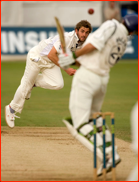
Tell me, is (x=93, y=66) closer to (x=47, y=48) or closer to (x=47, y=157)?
(x=47, y=157)

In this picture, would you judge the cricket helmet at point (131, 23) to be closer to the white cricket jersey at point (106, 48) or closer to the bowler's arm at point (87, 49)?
the white cricket jersey at point (106, 48)

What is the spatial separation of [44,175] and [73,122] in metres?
0.76

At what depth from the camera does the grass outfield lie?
7.87 meters

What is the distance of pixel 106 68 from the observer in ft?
14.9

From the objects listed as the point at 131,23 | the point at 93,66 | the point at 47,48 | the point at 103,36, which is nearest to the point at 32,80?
the point at 47,48

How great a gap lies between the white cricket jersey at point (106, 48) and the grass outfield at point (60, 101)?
2.45 meters

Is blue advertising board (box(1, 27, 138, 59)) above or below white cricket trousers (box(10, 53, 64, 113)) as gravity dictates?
below

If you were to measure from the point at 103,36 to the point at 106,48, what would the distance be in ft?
0.54

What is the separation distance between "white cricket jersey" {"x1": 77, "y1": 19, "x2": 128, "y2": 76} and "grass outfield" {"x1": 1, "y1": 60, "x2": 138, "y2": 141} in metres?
2.45

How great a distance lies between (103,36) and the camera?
440cm

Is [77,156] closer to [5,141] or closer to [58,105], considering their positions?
[5,141]

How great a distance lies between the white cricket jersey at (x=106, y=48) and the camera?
4.43m

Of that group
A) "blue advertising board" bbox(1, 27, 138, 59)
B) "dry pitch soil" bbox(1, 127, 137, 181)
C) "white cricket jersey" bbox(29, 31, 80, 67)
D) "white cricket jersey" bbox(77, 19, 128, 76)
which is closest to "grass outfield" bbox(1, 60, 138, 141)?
"dry pitch soil" bbox(1, 127, 137, 181)

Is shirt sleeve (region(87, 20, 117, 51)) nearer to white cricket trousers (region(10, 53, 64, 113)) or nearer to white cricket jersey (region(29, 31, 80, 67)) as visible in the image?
white cricket jersey (region(29, 31, 80, 67))
